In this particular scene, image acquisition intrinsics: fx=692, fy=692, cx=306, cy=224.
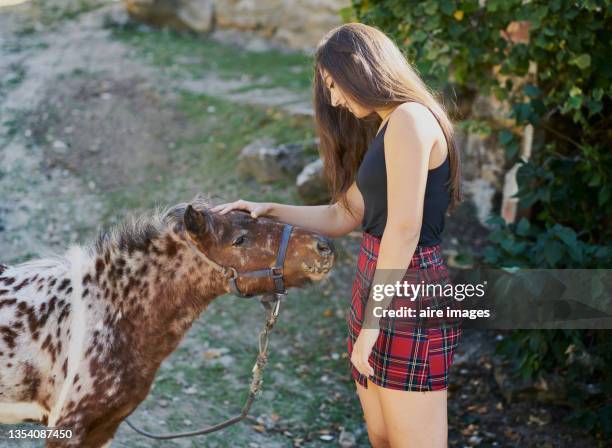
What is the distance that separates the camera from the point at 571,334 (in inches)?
153

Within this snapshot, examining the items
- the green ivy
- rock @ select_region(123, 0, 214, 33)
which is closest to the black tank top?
the green ivy

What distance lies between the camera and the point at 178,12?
11289 millimetres

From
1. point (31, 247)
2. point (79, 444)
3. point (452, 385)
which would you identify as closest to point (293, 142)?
point (31, 247)

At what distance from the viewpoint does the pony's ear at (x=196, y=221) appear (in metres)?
2.79

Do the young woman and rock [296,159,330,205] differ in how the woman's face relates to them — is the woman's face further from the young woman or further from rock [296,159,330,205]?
rock [296,159,330,205]

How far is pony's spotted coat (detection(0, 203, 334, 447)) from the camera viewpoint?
289cm

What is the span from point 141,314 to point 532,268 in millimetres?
2224

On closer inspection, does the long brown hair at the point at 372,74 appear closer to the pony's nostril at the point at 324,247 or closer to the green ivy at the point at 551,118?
the pony's nostril at the point at 324,247

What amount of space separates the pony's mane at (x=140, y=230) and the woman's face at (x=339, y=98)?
76 centimetres

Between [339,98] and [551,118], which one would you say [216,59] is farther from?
[339,98]

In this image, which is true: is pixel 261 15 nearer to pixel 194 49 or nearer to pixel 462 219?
pixel 194 49

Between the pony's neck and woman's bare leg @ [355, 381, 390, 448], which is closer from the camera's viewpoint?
woman's bare leg @ [355, 381, 390, 448]

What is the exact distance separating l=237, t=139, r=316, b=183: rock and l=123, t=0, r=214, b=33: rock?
194 inches

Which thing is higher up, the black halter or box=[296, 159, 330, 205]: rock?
the black halter
